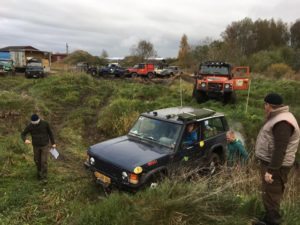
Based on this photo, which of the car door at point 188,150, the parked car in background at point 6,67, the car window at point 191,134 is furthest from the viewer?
the parked car in background at point 6,67

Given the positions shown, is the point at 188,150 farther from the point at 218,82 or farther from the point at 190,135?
the point at 218,82

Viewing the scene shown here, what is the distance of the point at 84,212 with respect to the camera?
4484 millimetres

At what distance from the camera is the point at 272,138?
161 inches

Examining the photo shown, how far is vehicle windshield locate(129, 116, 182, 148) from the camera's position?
6.16 m

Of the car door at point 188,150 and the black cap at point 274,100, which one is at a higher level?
the black cap at point 274,100

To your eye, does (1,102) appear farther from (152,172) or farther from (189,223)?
(189,223)

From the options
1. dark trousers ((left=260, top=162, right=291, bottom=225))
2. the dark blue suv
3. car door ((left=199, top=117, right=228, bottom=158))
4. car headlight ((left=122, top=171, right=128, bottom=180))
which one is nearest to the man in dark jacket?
the dark blue suv

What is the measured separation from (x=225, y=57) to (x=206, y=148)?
35.9 meters

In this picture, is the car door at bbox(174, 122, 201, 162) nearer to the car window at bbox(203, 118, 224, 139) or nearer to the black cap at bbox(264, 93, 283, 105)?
the car window at bbox(203, 118, 224, 139)

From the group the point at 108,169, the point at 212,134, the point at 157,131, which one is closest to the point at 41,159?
the point at 108,169

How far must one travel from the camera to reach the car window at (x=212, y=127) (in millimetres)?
6883

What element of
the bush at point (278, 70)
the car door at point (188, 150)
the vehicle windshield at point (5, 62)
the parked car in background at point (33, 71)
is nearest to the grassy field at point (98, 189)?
the car door at point (188, 150)

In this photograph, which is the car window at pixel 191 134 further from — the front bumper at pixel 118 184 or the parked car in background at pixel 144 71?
the parked car in background at pixel 144 71

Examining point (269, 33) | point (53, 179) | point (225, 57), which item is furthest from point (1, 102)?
point (269, 33)
